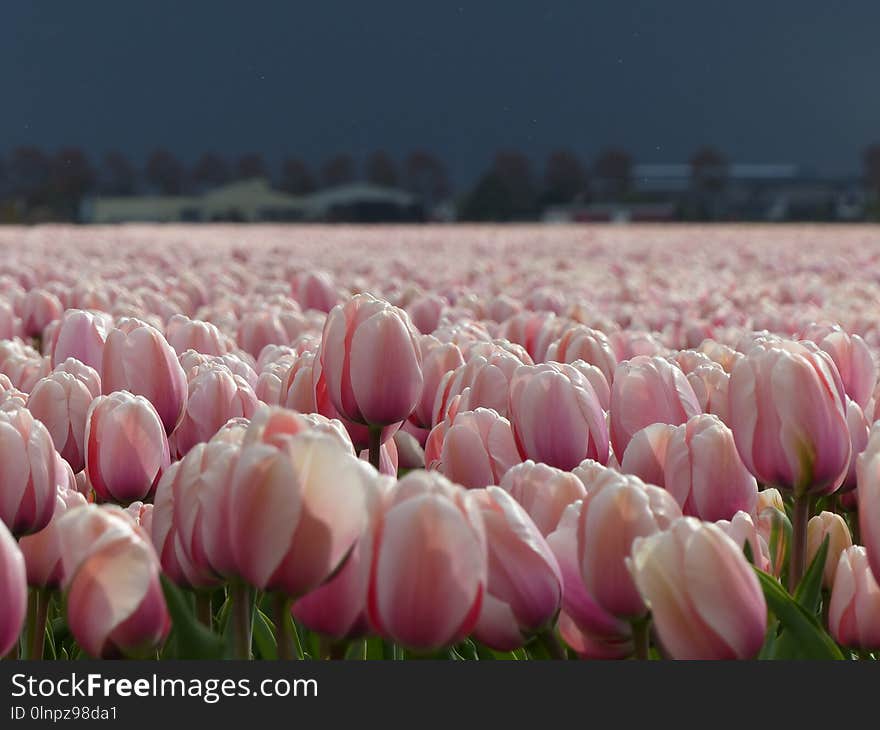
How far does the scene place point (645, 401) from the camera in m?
2.14

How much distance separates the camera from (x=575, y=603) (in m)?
1.40

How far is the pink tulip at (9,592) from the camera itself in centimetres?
120

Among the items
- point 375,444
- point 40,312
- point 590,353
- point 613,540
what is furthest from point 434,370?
point 40,312

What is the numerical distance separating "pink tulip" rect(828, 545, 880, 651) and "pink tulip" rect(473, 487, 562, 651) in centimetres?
48

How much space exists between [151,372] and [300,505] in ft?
3.97

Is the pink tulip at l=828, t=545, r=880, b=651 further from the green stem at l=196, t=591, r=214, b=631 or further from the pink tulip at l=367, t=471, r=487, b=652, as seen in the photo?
the green stem at l=196, t=591, r=214, b=631

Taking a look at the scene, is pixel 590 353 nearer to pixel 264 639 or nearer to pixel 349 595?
pixel 264 639

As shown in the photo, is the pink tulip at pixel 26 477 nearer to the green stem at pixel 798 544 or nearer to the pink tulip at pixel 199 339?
the green stem at pixel 798 544

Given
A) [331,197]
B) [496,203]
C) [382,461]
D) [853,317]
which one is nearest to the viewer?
[382,461]

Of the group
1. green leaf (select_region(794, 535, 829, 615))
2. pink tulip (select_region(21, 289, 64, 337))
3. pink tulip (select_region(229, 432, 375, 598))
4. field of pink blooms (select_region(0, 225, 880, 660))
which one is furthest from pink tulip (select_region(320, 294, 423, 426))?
pink tulip (select_region(21, 289, 64, 337))

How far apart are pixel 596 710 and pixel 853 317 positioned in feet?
12.1

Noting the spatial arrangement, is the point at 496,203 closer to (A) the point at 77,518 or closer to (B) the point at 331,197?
(B) the point at 331,197

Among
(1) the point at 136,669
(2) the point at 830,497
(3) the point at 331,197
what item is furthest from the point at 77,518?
(3) the point at 331,197

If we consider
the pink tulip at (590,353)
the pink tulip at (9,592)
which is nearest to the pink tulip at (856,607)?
the pink tulip at (9,592)
